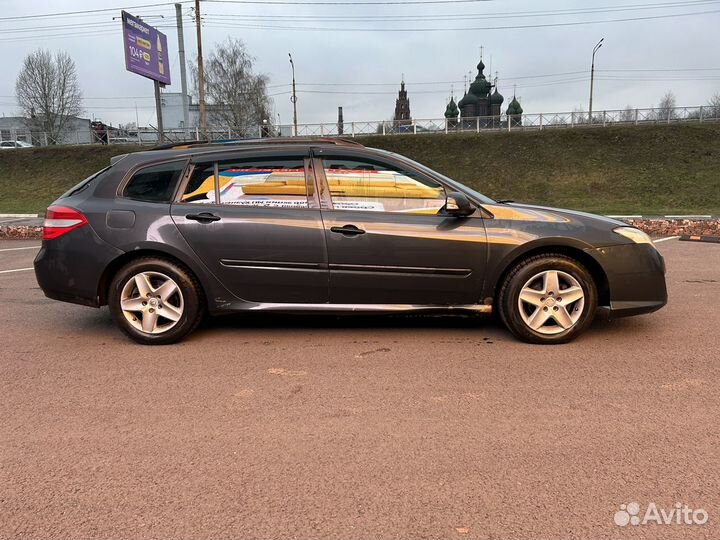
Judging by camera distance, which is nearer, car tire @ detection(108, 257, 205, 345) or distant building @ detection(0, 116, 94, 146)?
car tire @ detection(108, 257, 205, 345)

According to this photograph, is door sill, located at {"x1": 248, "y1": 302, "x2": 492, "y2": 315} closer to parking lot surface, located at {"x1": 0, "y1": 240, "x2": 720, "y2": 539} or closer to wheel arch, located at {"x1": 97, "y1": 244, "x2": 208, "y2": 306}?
parking lot surface, located at {"x1": 0, "y1": 240, "x2": 720, "y2": 539}

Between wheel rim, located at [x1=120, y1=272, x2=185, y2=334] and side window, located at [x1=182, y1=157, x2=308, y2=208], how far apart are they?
0.72 m

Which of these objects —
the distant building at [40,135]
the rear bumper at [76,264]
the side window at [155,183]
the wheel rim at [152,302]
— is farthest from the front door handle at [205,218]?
the distant building at [40,135]

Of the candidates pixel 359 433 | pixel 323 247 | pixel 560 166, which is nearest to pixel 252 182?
pixel 323 247

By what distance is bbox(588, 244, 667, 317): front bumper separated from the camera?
13.4ft

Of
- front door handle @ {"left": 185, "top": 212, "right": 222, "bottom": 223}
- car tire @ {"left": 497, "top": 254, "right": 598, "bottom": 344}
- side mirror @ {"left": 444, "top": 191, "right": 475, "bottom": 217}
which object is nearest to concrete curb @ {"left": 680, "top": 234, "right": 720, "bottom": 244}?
car tire @ {"left": 497, "top": 254, "right": 598, "bottom": 344}

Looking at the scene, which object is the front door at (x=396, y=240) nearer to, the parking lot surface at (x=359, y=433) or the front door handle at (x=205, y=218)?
the parking lot surface at (x=359, y=433)

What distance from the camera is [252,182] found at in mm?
4277

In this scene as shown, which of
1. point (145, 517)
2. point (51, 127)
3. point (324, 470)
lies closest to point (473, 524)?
point (324, 470)

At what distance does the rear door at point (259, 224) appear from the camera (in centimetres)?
414

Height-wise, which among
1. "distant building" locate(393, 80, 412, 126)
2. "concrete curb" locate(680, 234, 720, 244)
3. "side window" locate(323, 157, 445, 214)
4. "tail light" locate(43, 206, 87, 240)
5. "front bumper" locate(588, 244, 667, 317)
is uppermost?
"distant building" locate(393, 80, 412, 126)

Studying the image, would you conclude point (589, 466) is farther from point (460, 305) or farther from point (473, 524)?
point (460, 305)

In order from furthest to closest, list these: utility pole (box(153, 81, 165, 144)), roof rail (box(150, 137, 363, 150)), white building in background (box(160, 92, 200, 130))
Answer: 1. white building in background (box(160, 92, 200, 130))
2. utility pole (box(153, 81, 165, 144))
3. roof rail (box(150, 137, 363, 150))

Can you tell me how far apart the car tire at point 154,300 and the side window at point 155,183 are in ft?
1.74
